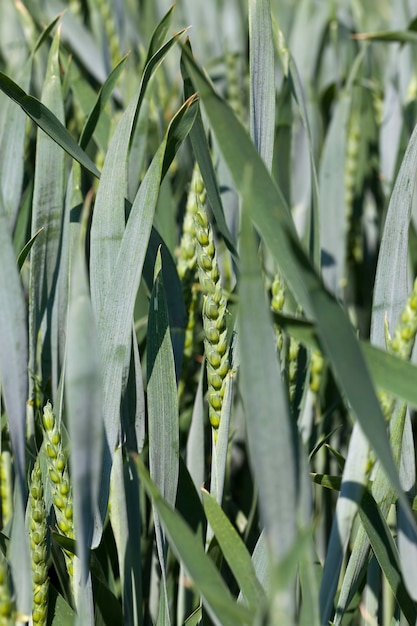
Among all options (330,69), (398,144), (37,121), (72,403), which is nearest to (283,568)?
(72,403)

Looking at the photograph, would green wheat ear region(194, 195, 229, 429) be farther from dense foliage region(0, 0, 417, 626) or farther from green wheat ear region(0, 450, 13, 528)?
green wheat ear region(0, 450, 13, 528)

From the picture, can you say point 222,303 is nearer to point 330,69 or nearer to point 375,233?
point 375,233

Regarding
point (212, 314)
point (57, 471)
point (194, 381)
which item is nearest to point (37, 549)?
point (57, 471)

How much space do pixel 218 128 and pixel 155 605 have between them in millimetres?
388

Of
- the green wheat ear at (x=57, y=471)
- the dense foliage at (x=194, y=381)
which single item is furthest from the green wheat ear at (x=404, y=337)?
the green wheat ear at (x=57, y=471)

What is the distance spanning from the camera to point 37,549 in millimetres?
413

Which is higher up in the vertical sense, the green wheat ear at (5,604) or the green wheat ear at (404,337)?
the green wheat ear at (404,337)

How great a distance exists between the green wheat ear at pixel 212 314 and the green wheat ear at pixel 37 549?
0.11m

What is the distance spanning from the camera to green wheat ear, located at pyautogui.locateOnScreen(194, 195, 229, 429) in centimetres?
41

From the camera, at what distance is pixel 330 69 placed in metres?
1.23

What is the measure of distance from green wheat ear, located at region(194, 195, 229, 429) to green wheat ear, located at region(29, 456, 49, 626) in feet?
0.36

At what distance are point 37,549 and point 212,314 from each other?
0.53 feet

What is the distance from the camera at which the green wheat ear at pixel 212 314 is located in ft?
1.35

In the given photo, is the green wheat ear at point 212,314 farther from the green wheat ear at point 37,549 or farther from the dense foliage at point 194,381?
the green wheat ear at point 37,549
